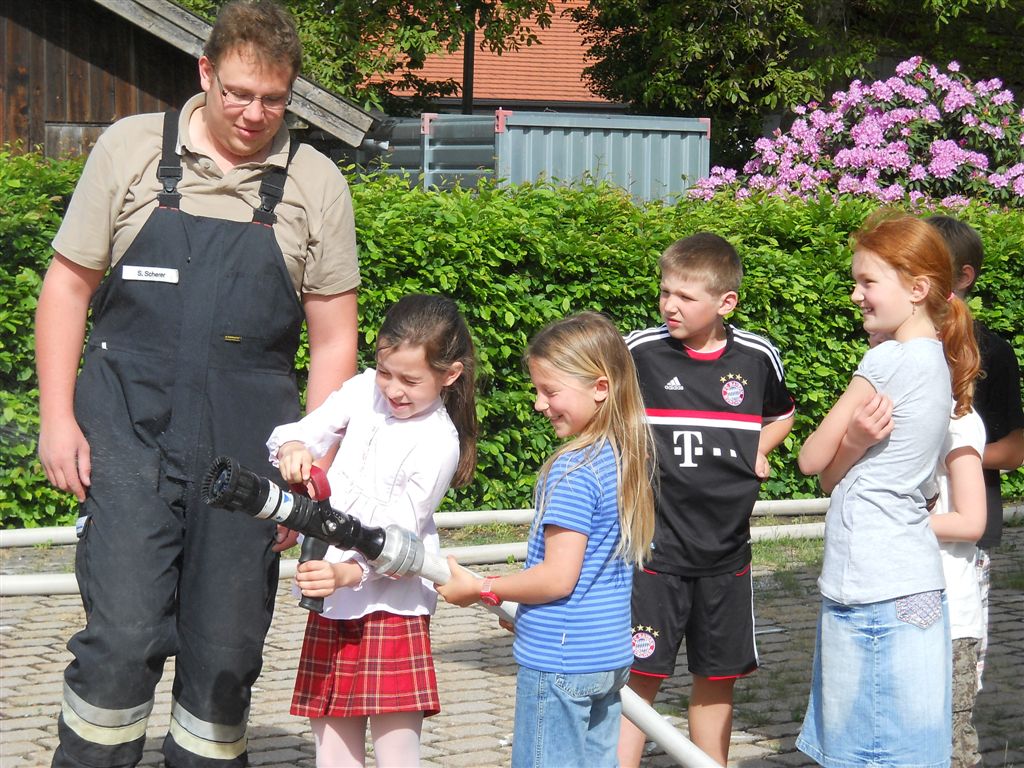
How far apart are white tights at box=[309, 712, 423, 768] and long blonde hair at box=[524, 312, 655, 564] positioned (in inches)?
31.3

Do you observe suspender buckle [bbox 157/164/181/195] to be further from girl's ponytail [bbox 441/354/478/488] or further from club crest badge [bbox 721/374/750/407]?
club crest badge [bbox 721/374/750/407]

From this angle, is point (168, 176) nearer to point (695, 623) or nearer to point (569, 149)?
point (695, 623)

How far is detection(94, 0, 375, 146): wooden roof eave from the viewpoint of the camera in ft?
40.9

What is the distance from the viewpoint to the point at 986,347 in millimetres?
4582

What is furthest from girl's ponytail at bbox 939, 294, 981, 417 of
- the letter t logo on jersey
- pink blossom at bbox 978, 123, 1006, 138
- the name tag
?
pink blossom at bbox 978, 123, 1006, 138

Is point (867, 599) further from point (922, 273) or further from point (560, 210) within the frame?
point (560, 210)

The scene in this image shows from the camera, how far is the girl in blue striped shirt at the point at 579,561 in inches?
135

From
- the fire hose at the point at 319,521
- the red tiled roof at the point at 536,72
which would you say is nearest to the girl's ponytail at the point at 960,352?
the fire hose at the point at 319,521

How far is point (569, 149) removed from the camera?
591 inches

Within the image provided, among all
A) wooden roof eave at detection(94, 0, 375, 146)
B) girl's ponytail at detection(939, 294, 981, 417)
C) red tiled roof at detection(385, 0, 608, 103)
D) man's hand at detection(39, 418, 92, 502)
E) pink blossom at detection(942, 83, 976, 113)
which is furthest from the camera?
red tiled roof at detection(385, 0, 608, 103)

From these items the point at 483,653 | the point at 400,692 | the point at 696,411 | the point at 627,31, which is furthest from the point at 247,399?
the point at 627,31


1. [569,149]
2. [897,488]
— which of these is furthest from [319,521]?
[569,149]

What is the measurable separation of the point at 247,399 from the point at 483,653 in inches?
132

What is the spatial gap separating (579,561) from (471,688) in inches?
114
